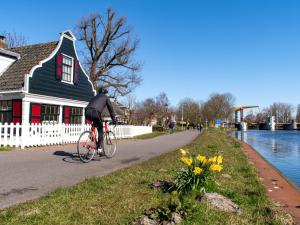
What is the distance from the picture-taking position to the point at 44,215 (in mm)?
3877

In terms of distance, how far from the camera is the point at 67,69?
20.6 metres

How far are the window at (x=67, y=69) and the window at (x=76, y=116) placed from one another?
1994mm

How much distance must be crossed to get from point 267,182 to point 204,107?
108251mm

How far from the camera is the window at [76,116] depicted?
20875 mm

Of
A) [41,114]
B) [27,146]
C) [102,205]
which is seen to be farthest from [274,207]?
[41,114]

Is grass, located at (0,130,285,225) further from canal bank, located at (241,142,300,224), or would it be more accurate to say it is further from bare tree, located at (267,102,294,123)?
bare tree, located at (267,102,294,123)

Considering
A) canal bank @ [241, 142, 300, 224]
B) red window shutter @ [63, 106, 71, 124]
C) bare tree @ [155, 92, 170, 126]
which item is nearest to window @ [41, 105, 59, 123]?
red window shutter @ [63, 106, 71, 124]

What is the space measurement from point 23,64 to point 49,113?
341 cm

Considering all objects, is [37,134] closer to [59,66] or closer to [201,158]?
[59,66]

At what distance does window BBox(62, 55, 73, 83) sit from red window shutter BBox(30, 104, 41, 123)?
128 inches

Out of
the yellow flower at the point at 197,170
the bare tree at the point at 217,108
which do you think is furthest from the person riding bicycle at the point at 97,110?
the bare tree at the point at 217,108

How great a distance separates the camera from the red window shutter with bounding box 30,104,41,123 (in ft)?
56.0

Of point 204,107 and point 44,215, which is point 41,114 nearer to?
point 44,215

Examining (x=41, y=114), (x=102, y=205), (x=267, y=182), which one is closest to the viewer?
Result: (x=102, y=205)
